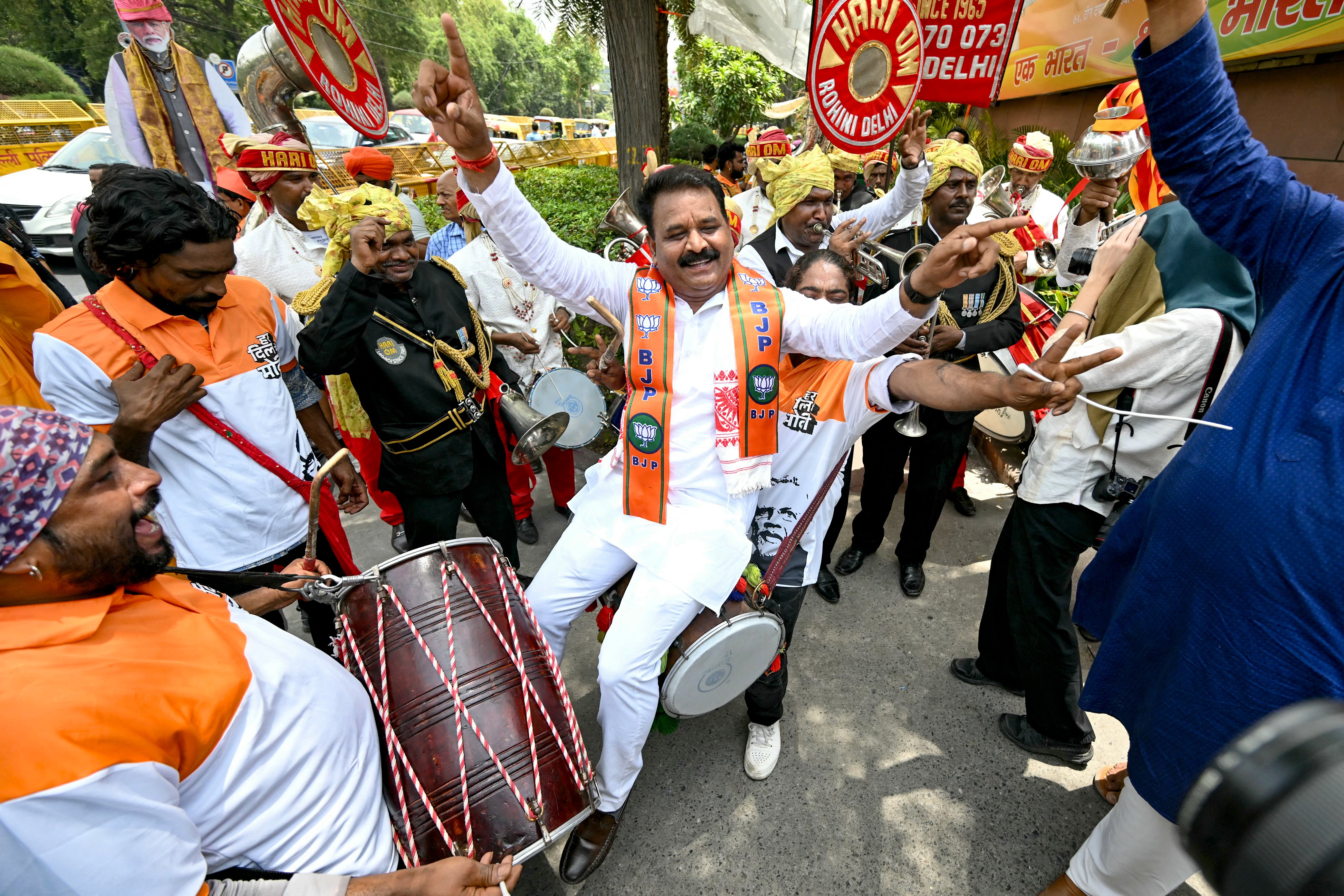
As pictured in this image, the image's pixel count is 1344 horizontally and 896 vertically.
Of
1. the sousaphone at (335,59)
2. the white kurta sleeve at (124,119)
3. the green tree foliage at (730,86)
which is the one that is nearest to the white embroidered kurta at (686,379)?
the sousaphone at (335,59)

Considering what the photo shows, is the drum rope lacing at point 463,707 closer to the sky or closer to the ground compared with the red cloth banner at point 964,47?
closer to the ground

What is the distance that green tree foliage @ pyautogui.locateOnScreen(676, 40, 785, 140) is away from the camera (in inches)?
675

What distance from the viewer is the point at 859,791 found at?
8.55ft

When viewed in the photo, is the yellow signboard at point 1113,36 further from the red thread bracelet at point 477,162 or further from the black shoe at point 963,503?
the black shoe at point 963,503

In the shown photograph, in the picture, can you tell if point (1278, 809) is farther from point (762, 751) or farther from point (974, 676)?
point (974, 676)

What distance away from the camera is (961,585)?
151 inches

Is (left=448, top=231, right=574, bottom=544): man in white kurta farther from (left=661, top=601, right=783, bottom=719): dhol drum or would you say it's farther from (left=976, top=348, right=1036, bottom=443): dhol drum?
(left=976, top=348, right=1036, bottom=443): dhol drum

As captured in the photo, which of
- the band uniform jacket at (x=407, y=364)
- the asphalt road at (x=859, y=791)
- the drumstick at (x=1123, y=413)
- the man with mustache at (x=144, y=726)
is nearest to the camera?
the man with mustache at (x=144, y=726)

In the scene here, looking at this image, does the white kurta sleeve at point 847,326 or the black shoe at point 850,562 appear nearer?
the white kurta sleeve at point 847,326

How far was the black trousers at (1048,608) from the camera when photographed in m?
2.45

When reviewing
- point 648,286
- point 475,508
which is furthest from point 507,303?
point 648,286

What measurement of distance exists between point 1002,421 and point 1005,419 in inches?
1.8

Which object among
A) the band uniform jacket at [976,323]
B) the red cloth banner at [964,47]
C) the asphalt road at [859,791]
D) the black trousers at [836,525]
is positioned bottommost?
the asphalt road at [859,791]

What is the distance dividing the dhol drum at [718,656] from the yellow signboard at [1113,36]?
188 centimetres
